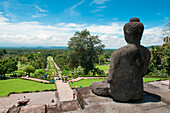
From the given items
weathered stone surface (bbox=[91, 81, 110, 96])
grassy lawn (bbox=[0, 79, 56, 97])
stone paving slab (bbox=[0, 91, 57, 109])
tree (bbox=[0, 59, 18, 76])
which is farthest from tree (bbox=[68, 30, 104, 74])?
weathered stone surface (bbox=[91, 81, 110, 96])

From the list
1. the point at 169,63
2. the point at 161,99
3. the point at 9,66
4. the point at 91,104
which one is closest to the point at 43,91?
the point at 91,104

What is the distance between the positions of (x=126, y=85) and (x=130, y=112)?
836mm

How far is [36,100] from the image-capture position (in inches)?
486

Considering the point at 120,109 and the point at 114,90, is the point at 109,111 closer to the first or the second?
the point at 120,109

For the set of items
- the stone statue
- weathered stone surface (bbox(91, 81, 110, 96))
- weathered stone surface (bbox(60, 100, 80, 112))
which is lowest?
weathered stone surface (bbox(60, 100, 80, 112))

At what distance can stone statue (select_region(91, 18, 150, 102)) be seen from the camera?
142 inches

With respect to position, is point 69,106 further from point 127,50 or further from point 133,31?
point 133,31

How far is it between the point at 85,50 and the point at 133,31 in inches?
808

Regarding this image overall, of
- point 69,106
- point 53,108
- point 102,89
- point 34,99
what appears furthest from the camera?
point 34,99

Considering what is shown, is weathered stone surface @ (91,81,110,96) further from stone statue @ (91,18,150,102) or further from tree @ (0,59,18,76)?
tree @ (0,59,18,76)

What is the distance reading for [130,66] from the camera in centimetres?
367

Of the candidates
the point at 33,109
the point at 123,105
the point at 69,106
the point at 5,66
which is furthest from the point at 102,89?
the point at 5,66

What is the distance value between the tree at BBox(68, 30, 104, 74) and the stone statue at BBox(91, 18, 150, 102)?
64.9 ft

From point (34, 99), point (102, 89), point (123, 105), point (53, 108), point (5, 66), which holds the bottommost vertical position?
point (34, 99)
